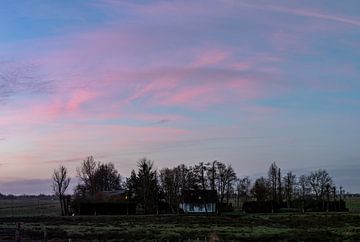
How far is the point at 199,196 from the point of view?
13725 cm

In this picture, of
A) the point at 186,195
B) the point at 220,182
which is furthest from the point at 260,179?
the point at 186,195

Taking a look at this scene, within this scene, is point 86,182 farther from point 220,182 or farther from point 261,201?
point 261,201

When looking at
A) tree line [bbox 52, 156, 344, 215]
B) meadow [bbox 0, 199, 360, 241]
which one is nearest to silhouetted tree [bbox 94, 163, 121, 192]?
tree line [bbox 52, 156, 344, 215]

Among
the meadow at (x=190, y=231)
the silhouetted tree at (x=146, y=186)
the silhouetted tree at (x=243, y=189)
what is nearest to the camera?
the meadow at (x=190, y=231)

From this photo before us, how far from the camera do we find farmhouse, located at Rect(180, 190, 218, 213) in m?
137

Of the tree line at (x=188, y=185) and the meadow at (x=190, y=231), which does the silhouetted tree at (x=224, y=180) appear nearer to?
the tree line at (x=188, y=185)

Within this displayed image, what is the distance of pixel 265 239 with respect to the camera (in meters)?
45.0

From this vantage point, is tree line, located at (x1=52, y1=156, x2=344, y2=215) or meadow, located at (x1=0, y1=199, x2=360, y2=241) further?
tree line, located at (x1=52, y1=156, x2=344, y2=215)

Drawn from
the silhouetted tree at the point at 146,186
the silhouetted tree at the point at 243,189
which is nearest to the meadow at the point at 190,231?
the silhouetted tree at the point at 146,186

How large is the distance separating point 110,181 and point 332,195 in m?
63.9

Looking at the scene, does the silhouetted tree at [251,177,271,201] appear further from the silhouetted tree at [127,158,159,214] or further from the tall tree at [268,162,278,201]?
the silhouetted tree at [127,158,159,214]

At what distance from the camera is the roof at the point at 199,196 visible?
449 ft

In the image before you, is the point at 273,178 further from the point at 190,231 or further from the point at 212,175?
the point at 190,231

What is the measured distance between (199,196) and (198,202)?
150 centimetres
